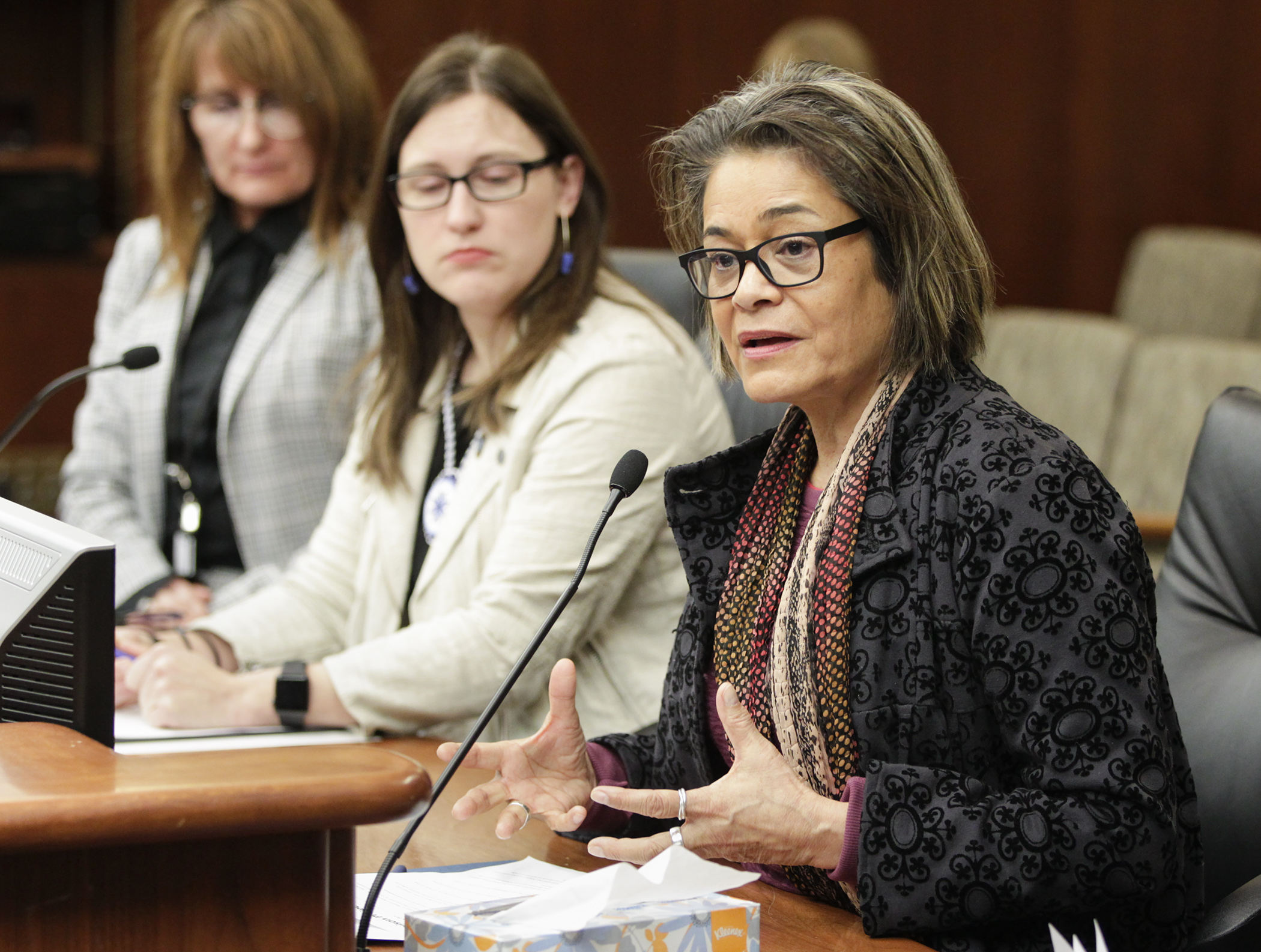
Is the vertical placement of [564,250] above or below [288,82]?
below

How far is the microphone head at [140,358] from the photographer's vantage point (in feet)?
6.19

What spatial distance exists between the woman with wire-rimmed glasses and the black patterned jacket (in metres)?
1.36

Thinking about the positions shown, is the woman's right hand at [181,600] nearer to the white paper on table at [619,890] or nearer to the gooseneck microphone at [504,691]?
the gooseneck microphone at [504,691]

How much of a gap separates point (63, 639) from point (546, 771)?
48cm

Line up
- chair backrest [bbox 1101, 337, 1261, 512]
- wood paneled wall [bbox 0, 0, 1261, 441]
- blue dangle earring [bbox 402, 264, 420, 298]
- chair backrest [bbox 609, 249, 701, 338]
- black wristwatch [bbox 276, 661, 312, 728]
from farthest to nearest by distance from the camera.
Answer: wood paneled wall [bbox 0, 0, 1261, 441]
chair backrest [bbox 1101, 337, 1261, 512]
chair backrest [bbox 609, 249, 701, 338]
blue dangle earring [bbox 402, 264, 420, 298]
black wristwatch [bbox 276, 661, 312, 728]

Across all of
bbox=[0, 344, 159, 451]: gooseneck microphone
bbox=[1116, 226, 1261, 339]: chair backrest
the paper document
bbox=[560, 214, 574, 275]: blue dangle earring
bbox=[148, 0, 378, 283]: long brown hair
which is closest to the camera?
the paper document

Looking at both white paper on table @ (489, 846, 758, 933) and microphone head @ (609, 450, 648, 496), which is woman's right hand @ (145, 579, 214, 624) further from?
white paper on table @ (489, 846, 758, 933)

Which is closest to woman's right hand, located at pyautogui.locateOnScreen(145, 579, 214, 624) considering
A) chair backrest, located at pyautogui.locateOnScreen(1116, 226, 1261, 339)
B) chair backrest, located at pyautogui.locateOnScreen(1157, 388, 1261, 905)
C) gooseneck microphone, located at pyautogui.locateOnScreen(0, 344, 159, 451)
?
gooseneck microphone, located at pyautogui.locateOnScreen(0, 344, 159, 451)

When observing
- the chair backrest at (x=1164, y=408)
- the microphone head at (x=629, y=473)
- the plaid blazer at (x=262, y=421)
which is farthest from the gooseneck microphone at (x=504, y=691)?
the chair backrest at (x=1164, y=408)

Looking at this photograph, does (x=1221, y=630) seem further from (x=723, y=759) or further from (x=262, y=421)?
(x=262, y=421)

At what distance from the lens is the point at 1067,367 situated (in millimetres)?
3686

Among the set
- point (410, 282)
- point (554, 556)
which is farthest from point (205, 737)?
point (410, 282)

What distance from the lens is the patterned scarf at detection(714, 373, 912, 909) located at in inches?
47.9

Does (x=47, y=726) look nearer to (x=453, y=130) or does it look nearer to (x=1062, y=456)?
(x=1062, y=456)
